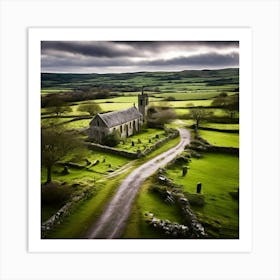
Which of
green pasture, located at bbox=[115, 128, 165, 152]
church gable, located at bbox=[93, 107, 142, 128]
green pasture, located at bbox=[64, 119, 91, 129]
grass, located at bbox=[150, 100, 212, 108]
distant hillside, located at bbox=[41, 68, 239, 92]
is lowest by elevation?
green pasture, located at bbox=[115, 128, 165, 152]

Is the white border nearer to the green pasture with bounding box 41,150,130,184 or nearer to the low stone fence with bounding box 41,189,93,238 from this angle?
the low stone fence with bounding box 41,189,93,238

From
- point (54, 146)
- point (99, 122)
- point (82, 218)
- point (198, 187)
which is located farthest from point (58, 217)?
point (198, 187)

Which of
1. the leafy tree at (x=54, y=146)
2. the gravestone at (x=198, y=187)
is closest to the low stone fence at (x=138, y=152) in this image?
the leafy tree at (x=54, y=146)

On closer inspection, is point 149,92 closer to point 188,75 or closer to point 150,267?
point 188,75

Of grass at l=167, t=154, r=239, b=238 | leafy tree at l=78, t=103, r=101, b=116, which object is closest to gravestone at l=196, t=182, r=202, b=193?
grass at l=167, t=154, r=239, b=238

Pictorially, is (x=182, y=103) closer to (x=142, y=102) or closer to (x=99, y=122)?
(x=142, y=102)

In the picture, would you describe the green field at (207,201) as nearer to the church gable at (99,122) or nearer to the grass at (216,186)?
the grass at (216,186)
